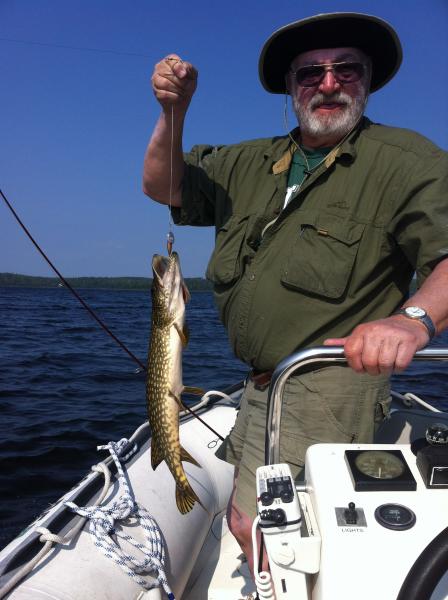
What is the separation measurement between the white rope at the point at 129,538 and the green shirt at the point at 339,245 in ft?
3.54

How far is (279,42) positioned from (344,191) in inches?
39.8

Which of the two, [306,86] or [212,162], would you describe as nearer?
[306,86]

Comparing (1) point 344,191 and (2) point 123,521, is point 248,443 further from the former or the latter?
(1) point 344,191

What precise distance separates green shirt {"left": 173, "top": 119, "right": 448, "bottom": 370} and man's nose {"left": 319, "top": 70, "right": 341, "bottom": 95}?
9.3 inches

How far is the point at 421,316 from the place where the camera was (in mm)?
1887

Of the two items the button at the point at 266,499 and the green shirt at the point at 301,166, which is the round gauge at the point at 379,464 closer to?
the button at the point at 266,499

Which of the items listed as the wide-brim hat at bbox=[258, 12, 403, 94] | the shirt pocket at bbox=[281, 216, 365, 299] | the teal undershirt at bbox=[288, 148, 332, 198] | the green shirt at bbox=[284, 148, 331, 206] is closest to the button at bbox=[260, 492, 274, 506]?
the shirt pocket at bbox=[281, 216, 365, 299]

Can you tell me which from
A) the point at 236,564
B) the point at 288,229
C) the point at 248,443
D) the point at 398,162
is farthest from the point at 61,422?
the point at 398,162

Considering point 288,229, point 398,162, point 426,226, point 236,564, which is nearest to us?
point 426,226

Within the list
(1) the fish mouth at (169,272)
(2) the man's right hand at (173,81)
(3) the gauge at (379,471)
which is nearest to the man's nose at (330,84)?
(2) the man's right hand at (173,81)

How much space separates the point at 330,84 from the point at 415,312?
135cm

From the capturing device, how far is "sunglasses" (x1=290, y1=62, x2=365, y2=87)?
2664 millimetres

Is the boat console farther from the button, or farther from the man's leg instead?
the man's leg

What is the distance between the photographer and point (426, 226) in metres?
2.23
